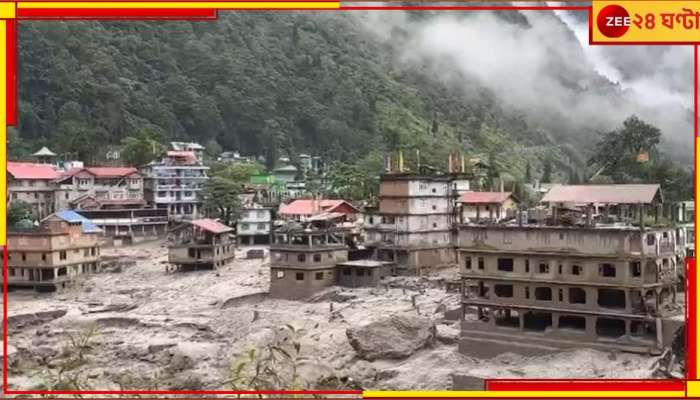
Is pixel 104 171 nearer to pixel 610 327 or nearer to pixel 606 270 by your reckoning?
pixel 610 327

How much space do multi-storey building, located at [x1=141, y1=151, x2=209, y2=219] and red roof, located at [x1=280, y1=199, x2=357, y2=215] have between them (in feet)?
29.8

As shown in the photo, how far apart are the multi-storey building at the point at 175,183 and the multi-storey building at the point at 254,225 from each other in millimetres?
5131

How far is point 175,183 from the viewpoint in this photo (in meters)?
52.3

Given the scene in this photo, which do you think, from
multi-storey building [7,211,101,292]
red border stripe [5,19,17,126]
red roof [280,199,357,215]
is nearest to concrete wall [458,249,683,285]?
red border stripe [5,19,17,126]

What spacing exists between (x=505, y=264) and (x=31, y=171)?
1293 inches

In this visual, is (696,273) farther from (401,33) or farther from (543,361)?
(401,33)

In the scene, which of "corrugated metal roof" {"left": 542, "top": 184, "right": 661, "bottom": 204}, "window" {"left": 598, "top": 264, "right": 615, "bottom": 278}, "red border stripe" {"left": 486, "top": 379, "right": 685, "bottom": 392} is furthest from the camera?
"corrugated metal roof" {"left": 542, "top": 184, "right": 661, "bottom": 204}

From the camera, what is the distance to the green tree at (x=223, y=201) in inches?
1906

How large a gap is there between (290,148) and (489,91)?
25.3 m

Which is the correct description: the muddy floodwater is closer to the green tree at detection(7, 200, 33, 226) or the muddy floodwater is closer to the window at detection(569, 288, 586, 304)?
the window at detection(569, 288, 586, 304)

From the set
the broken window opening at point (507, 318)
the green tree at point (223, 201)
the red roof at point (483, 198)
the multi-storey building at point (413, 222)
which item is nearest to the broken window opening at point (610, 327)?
the broken window opening at point (507, 318)

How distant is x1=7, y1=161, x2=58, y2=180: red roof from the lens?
48062 millimetres

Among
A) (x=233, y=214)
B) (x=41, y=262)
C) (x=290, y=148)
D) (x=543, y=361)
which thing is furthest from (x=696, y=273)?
(x=290, y=148)

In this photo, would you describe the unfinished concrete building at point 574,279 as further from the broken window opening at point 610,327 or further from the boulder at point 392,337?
the boulder at point 392,337
